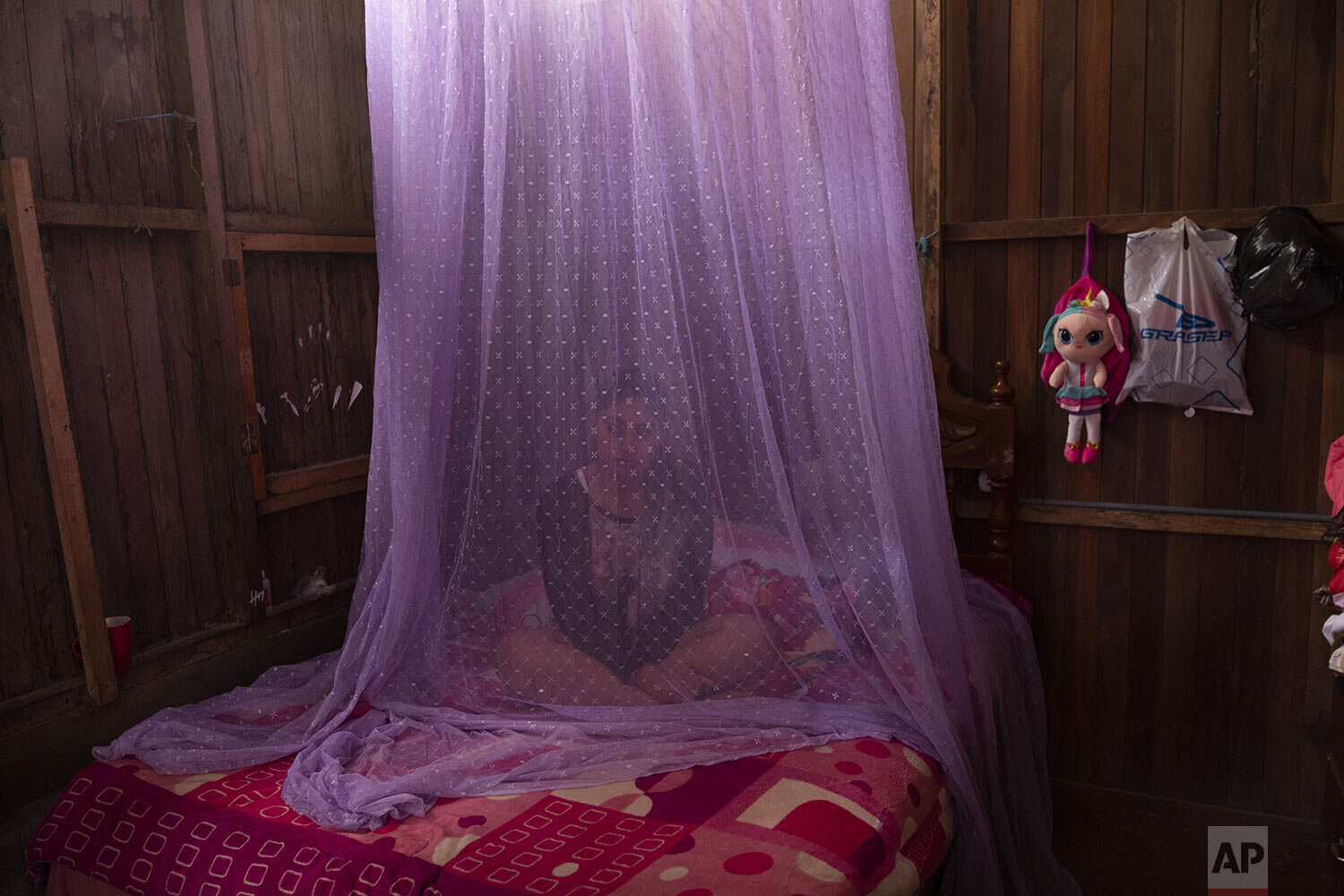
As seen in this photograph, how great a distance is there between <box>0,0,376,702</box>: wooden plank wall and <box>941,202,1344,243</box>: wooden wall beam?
1.79m

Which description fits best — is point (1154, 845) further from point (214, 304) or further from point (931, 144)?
point (214, 304)

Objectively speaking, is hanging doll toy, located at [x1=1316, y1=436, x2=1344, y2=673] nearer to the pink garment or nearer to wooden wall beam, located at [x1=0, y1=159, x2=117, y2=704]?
the pink garment

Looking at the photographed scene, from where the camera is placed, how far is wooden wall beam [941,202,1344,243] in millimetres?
2551

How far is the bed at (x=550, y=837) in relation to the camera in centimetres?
158

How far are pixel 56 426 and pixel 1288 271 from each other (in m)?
2.71

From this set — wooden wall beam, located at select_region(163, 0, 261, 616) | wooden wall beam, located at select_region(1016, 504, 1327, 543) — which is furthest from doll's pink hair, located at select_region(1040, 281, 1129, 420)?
wooden wall beam, located at select_region(163, 0, 261, 616)

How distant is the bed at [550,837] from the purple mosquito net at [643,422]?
0.07 meters

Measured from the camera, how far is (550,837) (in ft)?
5.58

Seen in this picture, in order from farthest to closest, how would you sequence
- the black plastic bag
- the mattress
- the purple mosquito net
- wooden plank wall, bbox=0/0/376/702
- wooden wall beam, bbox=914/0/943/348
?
wooden wall beam, bbox=914/0/943/348, the black plastic bag, wooden plank wall, bbox=0/0/376/702, the purple mosquito net, the mattress

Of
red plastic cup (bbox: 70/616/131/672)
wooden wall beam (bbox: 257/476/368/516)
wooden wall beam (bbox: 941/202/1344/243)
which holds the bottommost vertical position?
red plastic cup (bbox: 70/616/131/672)

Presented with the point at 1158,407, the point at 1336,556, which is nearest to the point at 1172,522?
the point at 1158,407

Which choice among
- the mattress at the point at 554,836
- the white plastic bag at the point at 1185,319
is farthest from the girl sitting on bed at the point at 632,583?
the white plastic bag at the point at 1185,319

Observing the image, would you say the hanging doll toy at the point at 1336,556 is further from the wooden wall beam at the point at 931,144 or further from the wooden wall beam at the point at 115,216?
the wooden wall beam at the point at 115,216

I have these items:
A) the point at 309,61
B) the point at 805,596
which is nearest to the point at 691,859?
the point at 805,596
